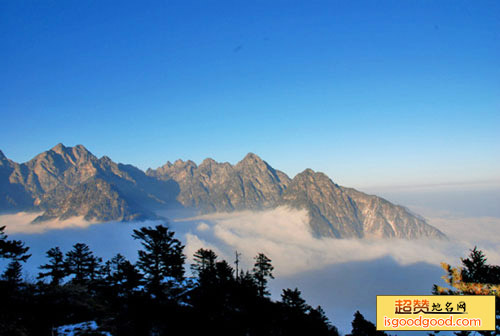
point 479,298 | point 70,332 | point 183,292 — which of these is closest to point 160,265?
point 183,292

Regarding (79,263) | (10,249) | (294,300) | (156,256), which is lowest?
(294,300)

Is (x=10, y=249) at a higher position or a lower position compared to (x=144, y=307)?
higher

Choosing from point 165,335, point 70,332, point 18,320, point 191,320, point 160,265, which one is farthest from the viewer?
point 160,265

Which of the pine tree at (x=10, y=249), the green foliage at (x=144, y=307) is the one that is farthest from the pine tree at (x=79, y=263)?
the pine tree at (x=10, y=249)

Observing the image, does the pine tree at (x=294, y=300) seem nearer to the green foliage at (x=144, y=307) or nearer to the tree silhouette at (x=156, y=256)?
the green foliage at (x=144, y=307)

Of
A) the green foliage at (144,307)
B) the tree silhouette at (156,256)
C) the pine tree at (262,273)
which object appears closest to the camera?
the green foliage at (144,307)

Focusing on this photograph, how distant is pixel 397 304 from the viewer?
2369 cm

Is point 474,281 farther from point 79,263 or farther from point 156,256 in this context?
point 79,263

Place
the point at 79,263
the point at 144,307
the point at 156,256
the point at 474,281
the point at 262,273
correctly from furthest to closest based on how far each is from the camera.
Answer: the point at 262,273 < the point at 79,263 < the point at 156,256 < the point at 474,281 < the point at 144,307

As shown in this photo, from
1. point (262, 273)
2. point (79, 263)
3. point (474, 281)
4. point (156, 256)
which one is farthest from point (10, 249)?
point (262, 273)

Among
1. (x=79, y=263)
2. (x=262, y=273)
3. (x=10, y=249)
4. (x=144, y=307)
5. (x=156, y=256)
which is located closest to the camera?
(x=144, y=307)

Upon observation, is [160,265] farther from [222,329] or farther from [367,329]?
[367,329]

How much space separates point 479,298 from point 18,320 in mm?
32799

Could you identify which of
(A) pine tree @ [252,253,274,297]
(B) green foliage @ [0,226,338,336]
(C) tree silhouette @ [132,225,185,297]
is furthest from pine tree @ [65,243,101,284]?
(A) pine tree @ [252,253,274,297]
